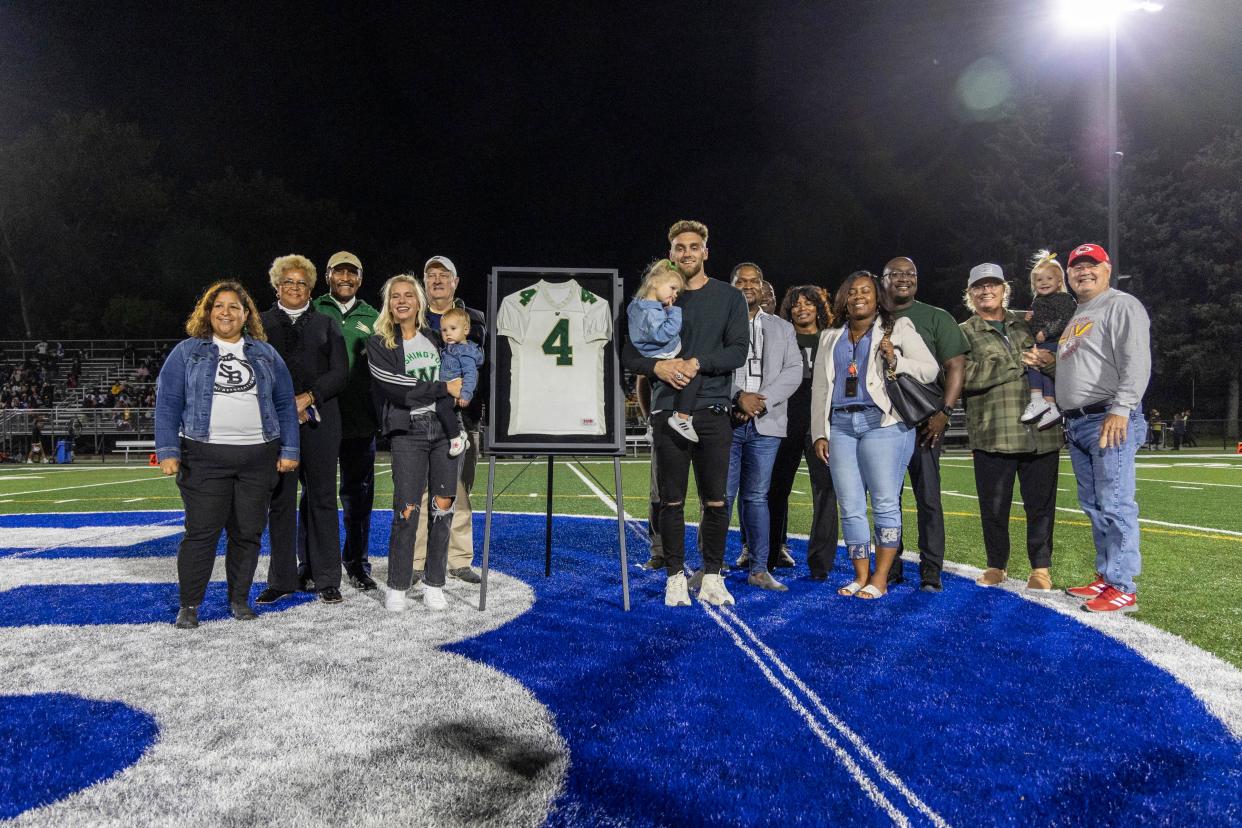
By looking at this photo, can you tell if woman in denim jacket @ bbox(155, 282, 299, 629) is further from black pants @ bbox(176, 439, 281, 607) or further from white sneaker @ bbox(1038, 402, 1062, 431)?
white sneaker @ bbox(1038, 402, 1062, 431)

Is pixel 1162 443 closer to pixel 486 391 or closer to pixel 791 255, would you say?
pixel 791 255

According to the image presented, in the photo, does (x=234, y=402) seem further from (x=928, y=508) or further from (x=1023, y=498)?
(x=1023, y=498)

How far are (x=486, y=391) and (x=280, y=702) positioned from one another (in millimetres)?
2659

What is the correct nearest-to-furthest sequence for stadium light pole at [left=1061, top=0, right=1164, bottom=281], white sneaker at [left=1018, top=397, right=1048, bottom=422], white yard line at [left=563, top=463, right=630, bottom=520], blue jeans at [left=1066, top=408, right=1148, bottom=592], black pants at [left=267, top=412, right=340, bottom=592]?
blue jeans at [left=1066, top=408, right=1148, bottom=592]
black pants at [left=267, top=412, right=340, bottom=592]
white sneaker at [left=1018, top=397, right=1048, bottom=422]
white yard line at [left=563, top=463, right=630, bottom=520]
stadium light pole at [left=1061, top=0, right=1164, bottom=281]

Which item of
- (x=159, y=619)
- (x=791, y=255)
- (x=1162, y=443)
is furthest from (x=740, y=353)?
(x=791, y=255)

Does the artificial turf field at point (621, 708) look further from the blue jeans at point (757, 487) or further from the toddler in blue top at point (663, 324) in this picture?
the toddler in blue top at point (663, 324)

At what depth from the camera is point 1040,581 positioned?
497 centimetres

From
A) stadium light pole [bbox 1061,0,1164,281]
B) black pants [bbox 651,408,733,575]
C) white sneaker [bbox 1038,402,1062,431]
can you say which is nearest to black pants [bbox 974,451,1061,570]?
white sneaker [bbox 1038,402,1062,431]

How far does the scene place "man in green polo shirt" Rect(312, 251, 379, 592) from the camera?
5.13 m

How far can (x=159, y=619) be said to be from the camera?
4375mm

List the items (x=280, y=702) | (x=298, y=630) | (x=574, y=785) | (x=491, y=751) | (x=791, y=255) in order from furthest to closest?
(x=791, y=255) → (x=298, y=630) → (x=280, y=702) → (x=491, y=751) → (x=574, y=785)

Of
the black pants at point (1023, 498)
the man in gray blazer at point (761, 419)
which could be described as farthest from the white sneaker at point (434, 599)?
the black pants at point (1023, 498)

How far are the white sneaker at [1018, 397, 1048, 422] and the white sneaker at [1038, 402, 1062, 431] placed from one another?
1.0 inches

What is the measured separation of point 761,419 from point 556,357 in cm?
153
